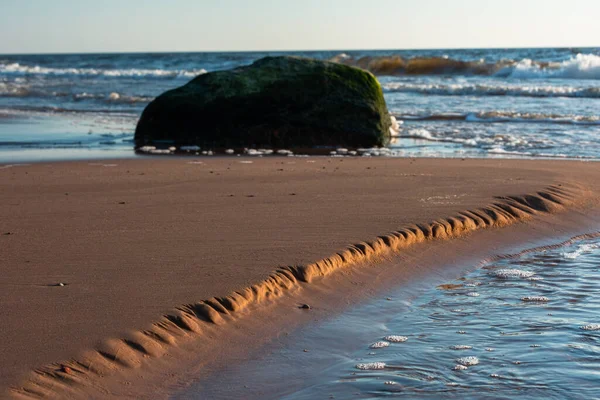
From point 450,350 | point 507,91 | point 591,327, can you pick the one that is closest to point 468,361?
point 450,350

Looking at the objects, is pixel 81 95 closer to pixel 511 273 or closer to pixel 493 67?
pixel 511 273

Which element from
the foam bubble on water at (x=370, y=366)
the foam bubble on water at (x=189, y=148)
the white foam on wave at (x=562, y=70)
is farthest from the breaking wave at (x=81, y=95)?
the white foam on wave at (x=562, y=70)

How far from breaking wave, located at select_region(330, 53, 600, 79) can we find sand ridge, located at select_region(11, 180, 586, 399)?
31.7m

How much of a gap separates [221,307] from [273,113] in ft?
26.2

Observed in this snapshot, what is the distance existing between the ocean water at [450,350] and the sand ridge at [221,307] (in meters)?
0.31

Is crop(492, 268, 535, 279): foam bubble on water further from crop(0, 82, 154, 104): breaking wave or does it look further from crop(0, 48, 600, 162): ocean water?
crop(0, 82, 154, 104): breaking wave

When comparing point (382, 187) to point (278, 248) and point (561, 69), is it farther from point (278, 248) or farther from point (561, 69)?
point (561, 69)

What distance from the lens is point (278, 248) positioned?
15.1ft

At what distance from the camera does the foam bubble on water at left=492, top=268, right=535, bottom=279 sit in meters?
4.70

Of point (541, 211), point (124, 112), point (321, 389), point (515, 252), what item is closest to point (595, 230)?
point (541, 211)

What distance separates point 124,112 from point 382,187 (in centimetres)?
1250

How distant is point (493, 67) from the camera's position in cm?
4003

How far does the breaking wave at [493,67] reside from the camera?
117 ft

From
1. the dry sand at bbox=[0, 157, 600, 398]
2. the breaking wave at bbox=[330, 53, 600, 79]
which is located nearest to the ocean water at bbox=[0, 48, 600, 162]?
the dry sand at bbox=[0, 157, 600, 398]
